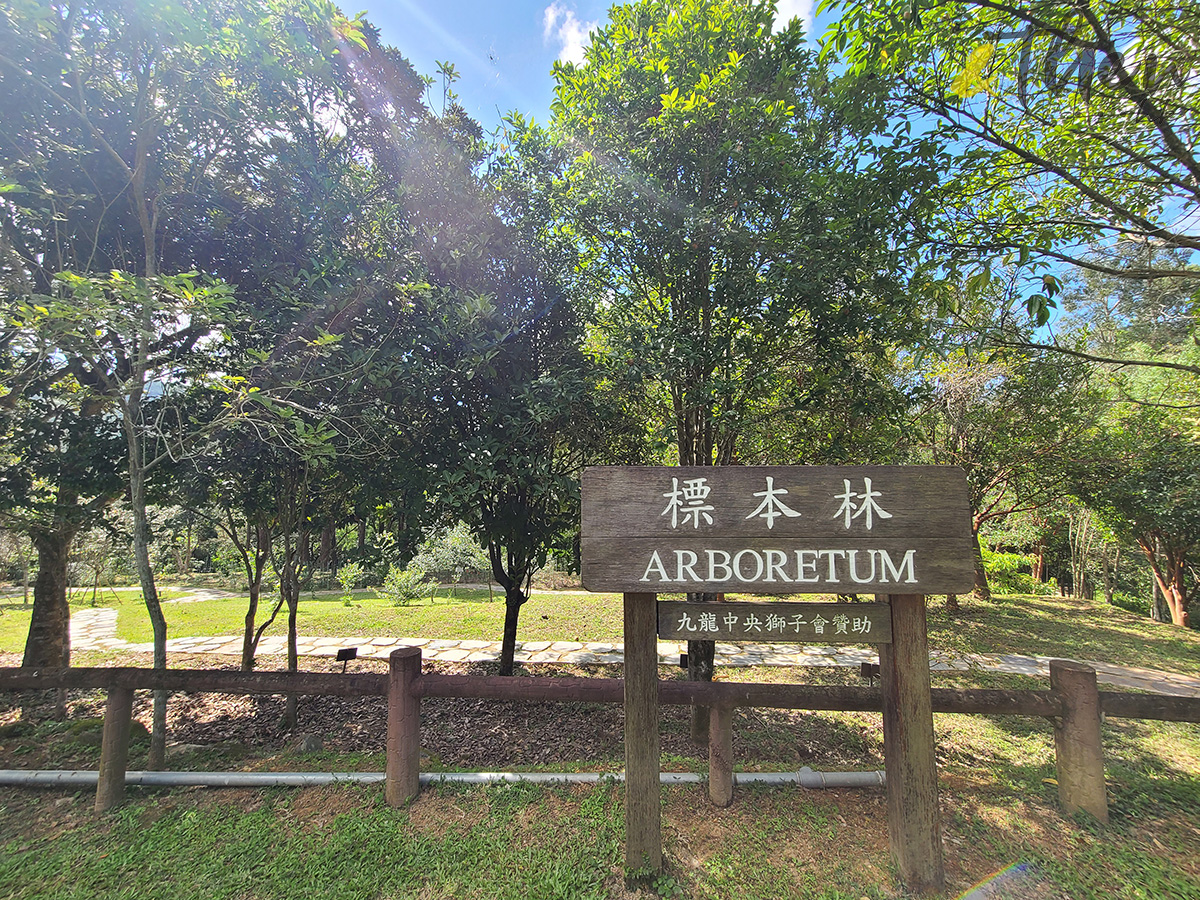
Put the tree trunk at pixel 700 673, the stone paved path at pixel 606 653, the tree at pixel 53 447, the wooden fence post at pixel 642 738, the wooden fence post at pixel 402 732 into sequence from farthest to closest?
the stone paved path at pixel 606 653 < the tree trunk at pixel 700 673 < the tree at pixel 53 447 < the wooden fence post at pixel 402 732 < the wooden fence post at pixel 642 738

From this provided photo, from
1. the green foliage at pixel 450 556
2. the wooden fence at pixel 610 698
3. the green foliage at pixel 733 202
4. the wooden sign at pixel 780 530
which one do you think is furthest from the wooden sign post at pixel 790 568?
the green foliage at pixel 450 556

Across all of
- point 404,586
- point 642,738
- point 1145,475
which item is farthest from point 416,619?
point 1145,475

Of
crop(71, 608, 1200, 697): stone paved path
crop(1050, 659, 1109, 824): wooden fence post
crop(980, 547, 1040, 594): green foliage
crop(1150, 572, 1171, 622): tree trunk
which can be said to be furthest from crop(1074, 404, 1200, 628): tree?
crop(1050, 659, 1109, 824): wooden fence post

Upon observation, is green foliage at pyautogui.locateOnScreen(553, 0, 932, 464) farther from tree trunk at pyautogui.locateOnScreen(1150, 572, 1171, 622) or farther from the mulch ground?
tree trunk at pyautogui.locateOnScreen(1150, 572, 1171, 622)

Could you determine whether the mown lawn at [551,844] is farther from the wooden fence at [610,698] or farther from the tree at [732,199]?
the tree at [732,199]

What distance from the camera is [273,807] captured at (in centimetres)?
326

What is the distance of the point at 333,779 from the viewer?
345 cm

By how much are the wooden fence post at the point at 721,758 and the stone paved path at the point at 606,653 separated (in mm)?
3774

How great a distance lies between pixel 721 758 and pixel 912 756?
1.16 m

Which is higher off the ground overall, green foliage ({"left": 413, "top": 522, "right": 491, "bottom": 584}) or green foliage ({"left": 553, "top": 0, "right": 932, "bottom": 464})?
green foliage ({"left": 553, "top": 0, "right": 932, "bottom": 464})

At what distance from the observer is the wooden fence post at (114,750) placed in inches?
129

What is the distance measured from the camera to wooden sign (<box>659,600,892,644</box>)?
8.59ft

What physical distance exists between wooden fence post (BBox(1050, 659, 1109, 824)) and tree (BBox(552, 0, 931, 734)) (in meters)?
2.52

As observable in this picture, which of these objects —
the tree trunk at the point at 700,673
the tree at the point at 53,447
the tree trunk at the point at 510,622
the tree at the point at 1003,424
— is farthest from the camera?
the tree at the point at 1003,424
